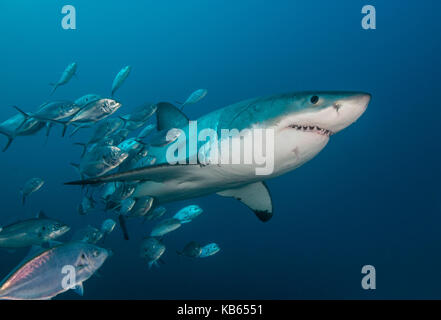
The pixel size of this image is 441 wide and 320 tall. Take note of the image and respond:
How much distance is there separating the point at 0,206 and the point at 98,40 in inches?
1244

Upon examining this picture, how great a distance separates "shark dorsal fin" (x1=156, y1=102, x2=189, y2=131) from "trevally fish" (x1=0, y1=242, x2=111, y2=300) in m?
2.05

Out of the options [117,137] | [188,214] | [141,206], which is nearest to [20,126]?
[117,137]

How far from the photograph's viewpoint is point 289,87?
182 ft

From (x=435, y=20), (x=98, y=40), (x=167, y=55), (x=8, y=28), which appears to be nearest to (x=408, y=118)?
(x=435, y=20)

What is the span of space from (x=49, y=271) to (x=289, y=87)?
187ft

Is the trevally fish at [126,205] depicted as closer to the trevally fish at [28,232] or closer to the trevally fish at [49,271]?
the trevally fish at [28,232]

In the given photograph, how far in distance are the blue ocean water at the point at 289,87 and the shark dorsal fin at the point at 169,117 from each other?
29.0m

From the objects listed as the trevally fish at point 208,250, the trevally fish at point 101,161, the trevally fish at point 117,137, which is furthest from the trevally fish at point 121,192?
the trevally fish at point 208,250

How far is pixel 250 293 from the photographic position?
2259cm

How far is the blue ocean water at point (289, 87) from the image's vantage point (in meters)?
40.1
